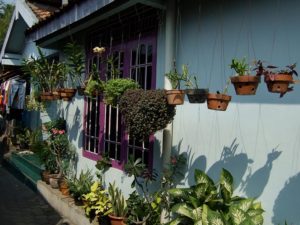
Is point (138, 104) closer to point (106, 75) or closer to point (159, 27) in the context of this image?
point (159, 27)

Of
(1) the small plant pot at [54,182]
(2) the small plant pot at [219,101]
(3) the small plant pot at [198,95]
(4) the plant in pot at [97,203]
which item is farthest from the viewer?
(1) the small plant pot at [54,182]

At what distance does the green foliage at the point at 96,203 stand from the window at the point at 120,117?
508mm

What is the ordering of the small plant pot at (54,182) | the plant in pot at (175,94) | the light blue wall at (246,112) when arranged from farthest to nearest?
the small plant pot at (54,182), the plant in pot at (175,94), the light blue wall at (246,112)

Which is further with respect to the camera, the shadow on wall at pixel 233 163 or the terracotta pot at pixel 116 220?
the terracotta pot at pixel 116 220

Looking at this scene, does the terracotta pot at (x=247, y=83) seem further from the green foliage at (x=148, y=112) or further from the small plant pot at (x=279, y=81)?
the green foliage at (x=148, y=112)

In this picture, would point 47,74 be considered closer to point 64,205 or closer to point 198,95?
point 64,205

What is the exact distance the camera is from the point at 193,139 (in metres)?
5.03

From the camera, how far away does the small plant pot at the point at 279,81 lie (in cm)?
334

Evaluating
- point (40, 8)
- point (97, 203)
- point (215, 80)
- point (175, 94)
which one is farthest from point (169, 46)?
point (40, 8)

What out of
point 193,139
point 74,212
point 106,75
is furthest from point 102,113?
point 193,139

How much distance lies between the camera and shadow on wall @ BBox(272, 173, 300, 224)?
370 centimetres

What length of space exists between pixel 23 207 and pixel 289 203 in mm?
5940

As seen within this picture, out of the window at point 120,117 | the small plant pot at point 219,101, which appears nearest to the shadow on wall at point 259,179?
the small plant pot at point 219,101

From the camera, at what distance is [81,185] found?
730cm
